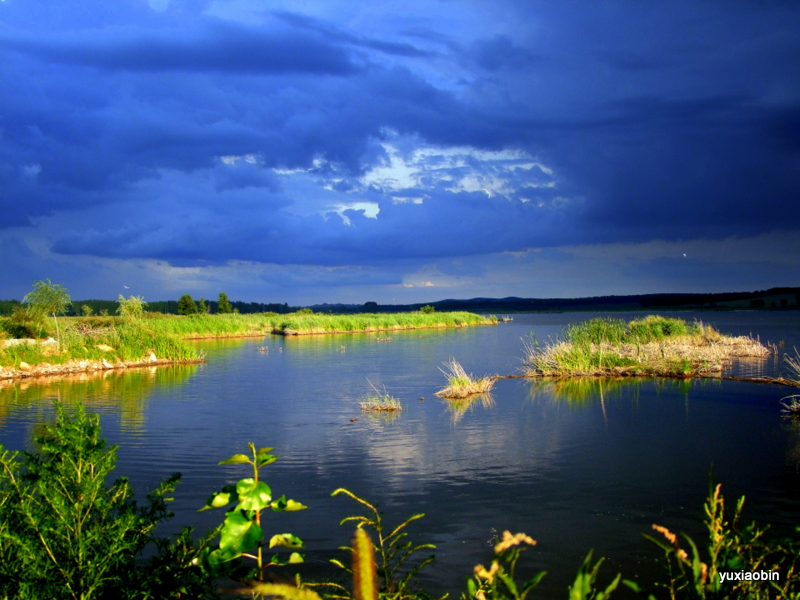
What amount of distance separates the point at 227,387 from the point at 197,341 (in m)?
29.9

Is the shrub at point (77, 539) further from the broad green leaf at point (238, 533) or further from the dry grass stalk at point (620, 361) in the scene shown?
the dry grass stalk at point (620, 361)

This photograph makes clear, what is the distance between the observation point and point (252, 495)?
2146mm

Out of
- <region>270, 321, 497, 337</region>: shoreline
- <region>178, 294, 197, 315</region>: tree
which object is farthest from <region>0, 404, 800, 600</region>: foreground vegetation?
<region>178, 294, 197, 315</region>: tree

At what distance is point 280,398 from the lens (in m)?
19.8

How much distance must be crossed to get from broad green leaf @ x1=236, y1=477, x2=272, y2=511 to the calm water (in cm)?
471

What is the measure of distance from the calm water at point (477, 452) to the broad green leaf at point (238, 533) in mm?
4647

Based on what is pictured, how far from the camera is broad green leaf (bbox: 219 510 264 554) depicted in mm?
2125

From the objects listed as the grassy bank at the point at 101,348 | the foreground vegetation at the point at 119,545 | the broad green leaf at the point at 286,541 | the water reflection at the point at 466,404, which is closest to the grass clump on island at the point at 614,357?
the water reflection at the point at 466,404

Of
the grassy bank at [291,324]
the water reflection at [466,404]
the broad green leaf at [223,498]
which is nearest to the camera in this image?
the broad green leaf at [223,498]

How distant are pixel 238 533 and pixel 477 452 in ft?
34.1

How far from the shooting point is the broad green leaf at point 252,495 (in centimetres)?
212

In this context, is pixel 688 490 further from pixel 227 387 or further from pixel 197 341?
pixel 197 341

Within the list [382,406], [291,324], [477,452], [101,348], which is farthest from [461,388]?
[291,324]

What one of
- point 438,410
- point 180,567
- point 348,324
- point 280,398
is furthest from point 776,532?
point 348,324
